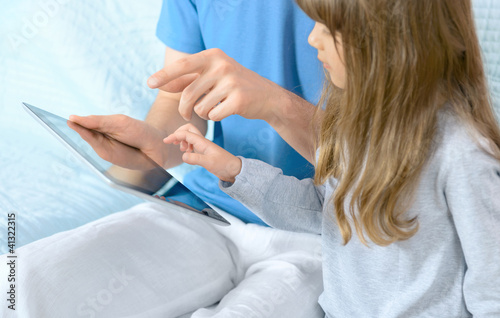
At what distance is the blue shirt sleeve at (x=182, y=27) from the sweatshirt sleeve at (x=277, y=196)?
369mm

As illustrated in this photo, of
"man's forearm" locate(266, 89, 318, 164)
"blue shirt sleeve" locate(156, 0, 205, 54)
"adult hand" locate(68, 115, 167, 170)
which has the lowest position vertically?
"man's forearm" locate(266, 89, 318, 164)

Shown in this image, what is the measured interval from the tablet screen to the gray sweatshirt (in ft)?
0.20

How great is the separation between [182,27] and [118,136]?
31 centimetres

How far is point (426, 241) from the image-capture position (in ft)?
1.86

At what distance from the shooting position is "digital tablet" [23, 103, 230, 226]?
0.57 metres

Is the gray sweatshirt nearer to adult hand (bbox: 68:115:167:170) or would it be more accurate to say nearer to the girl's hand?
the girl's hand

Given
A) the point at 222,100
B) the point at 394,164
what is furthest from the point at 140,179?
the point at 394,164

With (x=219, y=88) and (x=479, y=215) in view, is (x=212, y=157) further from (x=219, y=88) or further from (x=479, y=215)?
(x=479, y=215)

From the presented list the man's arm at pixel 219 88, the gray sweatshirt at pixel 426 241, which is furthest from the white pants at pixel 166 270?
the man's arm at pixel 219 88

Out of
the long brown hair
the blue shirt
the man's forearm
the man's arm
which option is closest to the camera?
the long brown hair

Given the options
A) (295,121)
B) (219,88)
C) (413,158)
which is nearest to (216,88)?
(219,88)

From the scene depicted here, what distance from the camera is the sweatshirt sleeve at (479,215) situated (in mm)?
514

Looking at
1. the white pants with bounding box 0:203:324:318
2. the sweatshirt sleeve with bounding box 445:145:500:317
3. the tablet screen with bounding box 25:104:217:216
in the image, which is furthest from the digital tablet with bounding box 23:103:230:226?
the sweatshirt sleeve with bounding box 445:145:500:317

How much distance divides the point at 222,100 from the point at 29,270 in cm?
32
